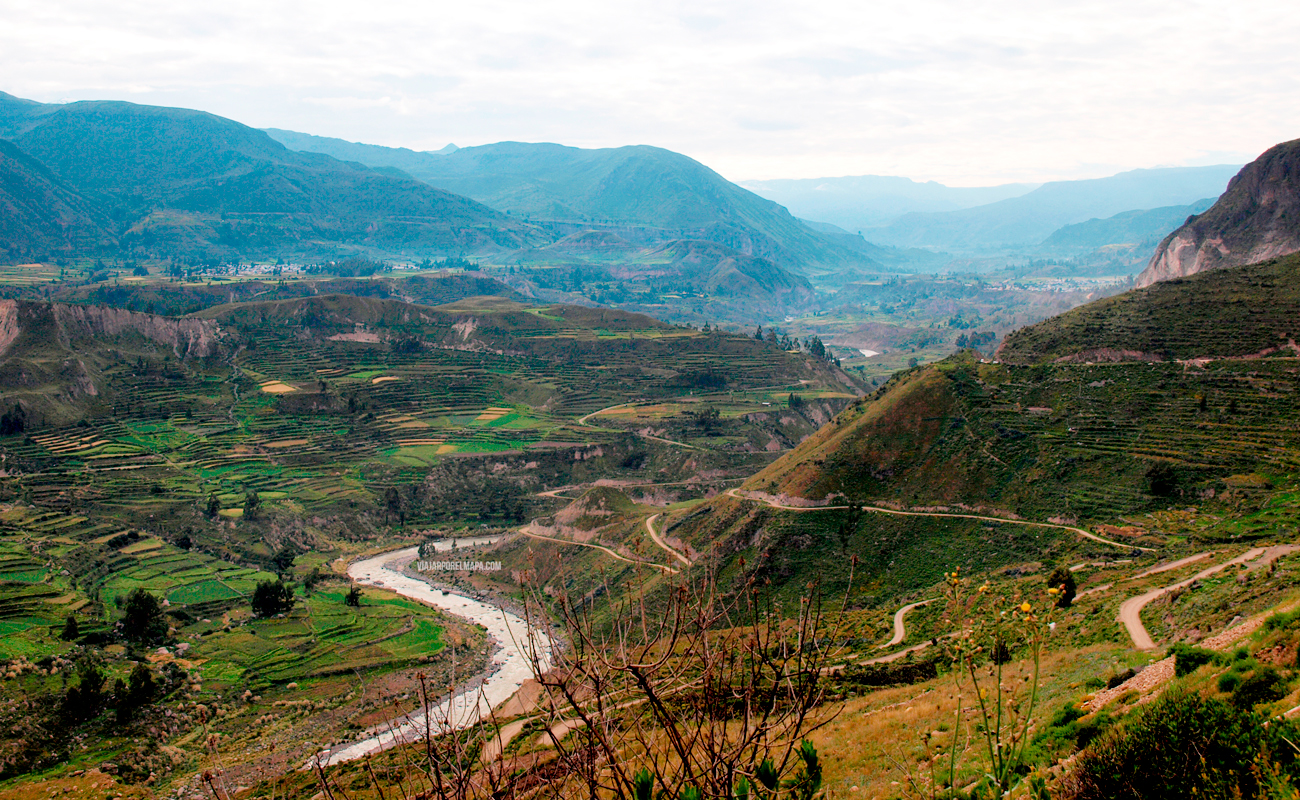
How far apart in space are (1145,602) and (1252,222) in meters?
126

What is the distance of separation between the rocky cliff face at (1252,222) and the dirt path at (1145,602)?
91.2 meters

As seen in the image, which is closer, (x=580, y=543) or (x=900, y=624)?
(x=900, y=624)

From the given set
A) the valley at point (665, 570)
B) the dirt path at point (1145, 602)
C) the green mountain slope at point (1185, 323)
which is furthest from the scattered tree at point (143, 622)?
the green mountain slope at point (1185, 323)

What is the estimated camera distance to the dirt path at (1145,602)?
91.3ft

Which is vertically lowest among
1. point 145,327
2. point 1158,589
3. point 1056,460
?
point 1158,589

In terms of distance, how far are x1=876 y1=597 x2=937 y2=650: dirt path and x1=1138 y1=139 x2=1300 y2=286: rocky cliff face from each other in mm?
91656

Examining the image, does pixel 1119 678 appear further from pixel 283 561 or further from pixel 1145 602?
pixel 283 561

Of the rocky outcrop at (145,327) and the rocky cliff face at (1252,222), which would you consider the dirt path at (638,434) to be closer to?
the rocky outcrop at (145,327)

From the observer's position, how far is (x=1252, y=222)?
4897 inches

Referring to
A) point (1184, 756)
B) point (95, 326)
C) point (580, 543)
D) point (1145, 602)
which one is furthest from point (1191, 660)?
A: point (95, 326)

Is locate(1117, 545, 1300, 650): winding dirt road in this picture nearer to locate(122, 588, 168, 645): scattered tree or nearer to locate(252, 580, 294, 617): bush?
locate(252, 580, 294, 617): bush

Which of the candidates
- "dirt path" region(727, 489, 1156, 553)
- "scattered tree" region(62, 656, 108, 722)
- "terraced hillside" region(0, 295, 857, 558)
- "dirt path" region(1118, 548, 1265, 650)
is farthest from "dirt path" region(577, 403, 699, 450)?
"dirt path" region(1118, 548, 1265, 650)

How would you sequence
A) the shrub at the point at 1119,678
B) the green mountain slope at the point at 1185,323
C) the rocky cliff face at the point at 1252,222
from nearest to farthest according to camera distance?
the shrub at the point at 1119,678 < the green mountain slope at the point at 1185,323 < the rocky cliff face at the point at 1252,222

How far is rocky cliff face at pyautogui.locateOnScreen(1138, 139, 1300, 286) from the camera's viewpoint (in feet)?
385
